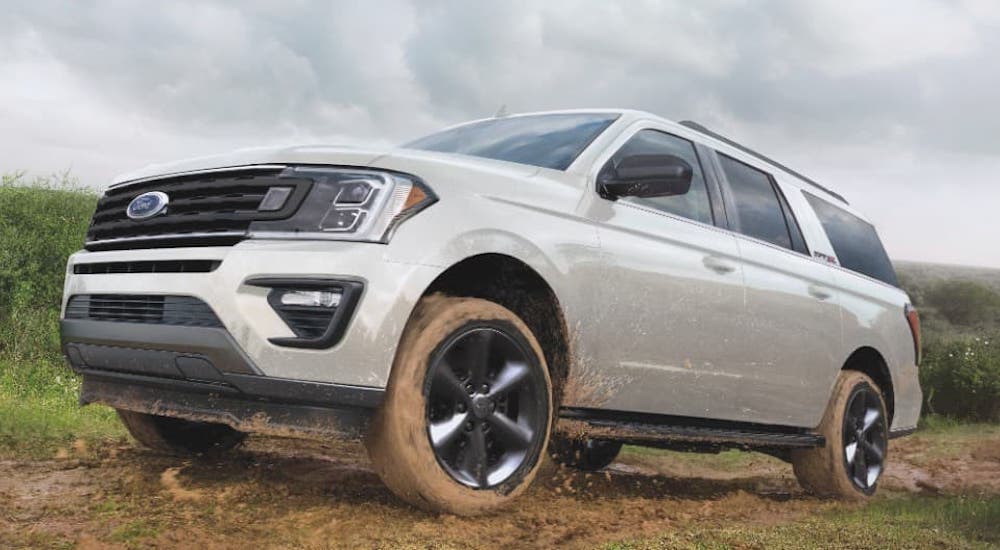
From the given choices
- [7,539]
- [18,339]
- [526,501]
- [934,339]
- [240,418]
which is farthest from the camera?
[934,339]

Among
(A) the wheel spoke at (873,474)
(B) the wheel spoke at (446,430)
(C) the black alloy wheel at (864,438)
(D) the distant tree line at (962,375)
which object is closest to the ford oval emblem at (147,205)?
(B) the wheel spoke at (446,430)

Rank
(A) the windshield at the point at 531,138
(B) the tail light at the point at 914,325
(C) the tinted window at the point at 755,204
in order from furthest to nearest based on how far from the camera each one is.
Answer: (B) the tail light at the point at 914,325, (C) the tinted window at the point at 755,204, (A) the windshield at the point at 531,138

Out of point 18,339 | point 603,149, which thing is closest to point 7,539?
point 603,149

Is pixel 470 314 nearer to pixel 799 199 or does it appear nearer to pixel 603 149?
pixel 603 149

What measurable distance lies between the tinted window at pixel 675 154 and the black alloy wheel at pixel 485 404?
1241mm

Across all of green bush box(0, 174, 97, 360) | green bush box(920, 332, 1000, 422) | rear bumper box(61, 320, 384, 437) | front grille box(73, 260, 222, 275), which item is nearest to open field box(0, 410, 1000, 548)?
rear bumper box(61, 320, 384, 437)

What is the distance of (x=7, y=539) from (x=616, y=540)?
84.0 inches

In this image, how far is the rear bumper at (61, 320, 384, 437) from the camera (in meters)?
3.43

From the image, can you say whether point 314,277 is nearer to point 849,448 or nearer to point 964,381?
point 849,448

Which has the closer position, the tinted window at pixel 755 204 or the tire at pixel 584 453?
the tinted window at pixel 755 204

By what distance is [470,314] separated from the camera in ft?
12.2

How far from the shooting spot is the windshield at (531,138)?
4.63 metres

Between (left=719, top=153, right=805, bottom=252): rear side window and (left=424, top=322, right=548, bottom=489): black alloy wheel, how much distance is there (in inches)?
84.5

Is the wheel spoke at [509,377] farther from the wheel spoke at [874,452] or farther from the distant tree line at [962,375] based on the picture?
the distant tree line at [962,375]
